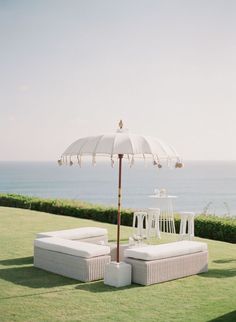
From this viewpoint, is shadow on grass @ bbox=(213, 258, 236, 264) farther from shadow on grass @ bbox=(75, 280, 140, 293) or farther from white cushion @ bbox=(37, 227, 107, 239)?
shadow on grass @ bbox=(75, 280, 140, 293)

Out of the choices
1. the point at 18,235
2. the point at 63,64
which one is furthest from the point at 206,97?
the point at 18,235

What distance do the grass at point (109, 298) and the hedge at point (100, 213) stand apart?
11.9 ft

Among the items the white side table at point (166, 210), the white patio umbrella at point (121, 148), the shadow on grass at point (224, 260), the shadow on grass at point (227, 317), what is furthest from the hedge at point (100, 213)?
the shadow on grass at point (227, 317)

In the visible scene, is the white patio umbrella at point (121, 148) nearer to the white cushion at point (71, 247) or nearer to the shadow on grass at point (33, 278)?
the white cushion at point (71, 247)

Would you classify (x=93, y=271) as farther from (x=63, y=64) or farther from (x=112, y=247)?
(x=63, y=64)

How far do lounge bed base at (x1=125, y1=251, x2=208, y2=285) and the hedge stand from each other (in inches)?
187

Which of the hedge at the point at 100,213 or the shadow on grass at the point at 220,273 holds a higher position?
the hedge at the point at 100,213

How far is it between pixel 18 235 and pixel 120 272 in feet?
17.7

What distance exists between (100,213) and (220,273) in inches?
322

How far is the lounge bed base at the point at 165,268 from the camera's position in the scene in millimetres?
7590

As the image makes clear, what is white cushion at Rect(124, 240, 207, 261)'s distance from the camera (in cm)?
764

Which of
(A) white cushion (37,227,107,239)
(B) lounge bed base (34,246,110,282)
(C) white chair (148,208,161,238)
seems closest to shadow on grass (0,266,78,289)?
(B) lounge bed base (34,246,110,282)

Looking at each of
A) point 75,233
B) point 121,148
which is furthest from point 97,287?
point 75,233

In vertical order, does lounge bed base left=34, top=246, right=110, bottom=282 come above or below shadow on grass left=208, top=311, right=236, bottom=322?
above
